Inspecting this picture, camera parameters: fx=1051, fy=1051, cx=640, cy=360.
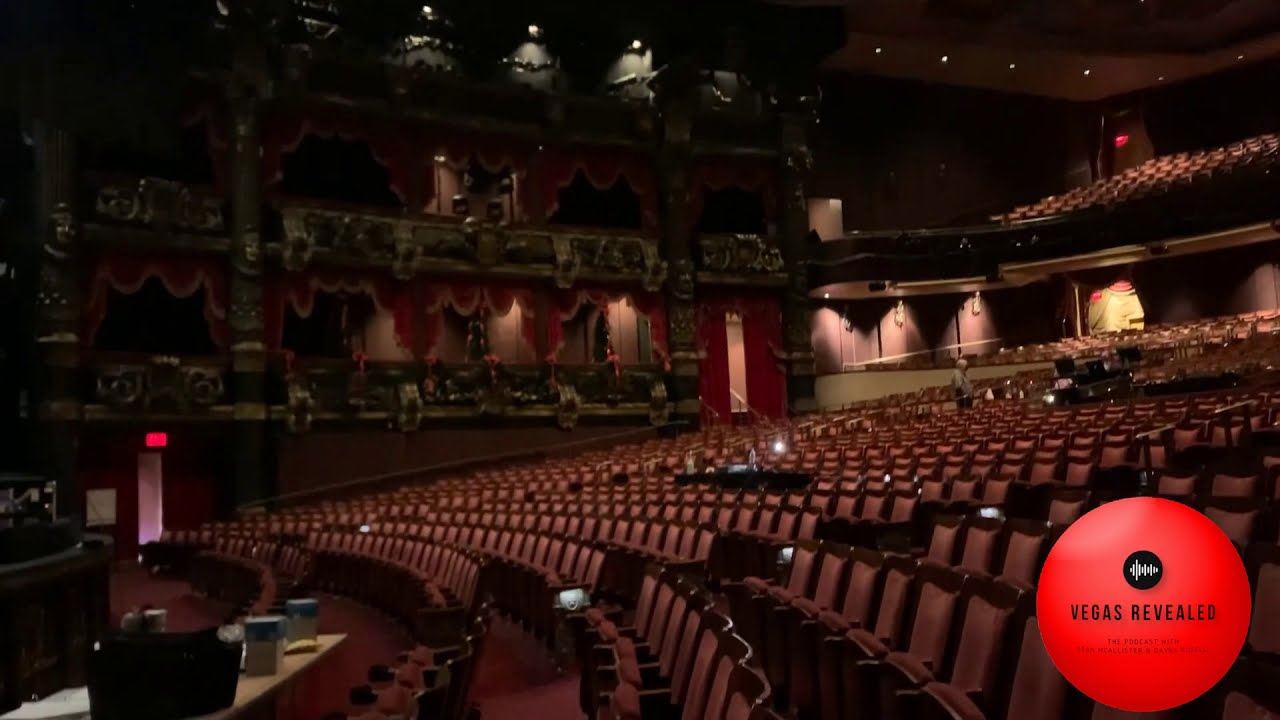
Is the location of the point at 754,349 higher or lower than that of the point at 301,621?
higher

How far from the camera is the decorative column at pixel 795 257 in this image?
10.1 meters

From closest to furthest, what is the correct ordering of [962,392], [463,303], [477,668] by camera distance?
1. [477,668]
2. [962,392]
3. [463,303]

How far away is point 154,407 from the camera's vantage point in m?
7.12

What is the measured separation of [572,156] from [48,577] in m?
7.52

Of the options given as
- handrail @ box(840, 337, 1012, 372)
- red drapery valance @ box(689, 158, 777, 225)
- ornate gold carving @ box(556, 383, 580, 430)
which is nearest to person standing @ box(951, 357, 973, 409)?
ornate gold carving @ box(556, 383, 580, 430)

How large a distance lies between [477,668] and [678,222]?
7612 millimetres

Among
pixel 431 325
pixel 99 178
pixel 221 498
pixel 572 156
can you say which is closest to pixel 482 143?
pixel 572 156

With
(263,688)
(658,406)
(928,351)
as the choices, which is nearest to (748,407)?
(658,406)

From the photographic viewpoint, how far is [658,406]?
911 centimetres

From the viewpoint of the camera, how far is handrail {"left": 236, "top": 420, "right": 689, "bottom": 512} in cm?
749

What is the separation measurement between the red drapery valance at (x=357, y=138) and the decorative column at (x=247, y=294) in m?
0.24

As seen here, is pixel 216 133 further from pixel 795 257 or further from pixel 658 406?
pixel 795 257

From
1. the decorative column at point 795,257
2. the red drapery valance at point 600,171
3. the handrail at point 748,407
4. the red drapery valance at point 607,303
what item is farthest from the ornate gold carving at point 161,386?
the decorative column at point 795,257

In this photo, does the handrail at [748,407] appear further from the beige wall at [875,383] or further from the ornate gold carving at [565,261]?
the ornate gold carving at [565,261]
